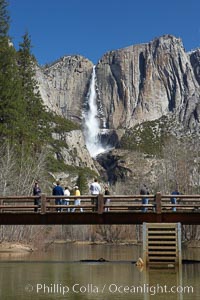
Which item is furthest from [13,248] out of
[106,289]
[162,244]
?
[106,289]

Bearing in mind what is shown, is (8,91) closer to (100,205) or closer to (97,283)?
(100,205)

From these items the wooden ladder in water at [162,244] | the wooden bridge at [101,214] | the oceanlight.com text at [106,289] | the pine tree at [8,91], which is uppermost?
the pine tree at [8,91]

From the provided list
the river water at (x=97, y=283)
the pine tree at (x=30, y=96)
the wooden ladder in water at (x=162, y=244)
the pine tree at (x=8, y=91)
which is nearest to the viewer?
the river water at (x=97, y=283)

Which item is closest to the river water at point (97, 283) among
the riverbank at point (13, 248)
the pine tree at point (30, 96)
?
the riverbank at point (13, 248)

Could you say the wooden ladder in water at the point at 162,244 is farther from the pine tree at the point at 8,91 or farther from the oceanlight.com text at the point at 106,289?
the pine tree at the point at 8,91

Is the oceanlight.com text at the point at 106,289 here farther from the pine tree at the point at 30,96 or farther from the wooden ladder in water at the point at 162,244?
the pine tree at the point at 30,96

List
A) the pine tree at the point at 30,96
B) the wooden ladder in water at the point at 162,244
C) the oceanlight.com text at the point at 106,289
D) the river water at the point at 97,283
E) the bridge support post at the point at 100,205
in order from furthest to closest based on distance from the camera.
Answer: the pine tree at the point at 30,96 < the wooden ladder in water at the point at 162,244 < the bridge support post at the point at 100,205 < the oceanlight.com text at the point at 106,289 < the river water at the point at 97,283

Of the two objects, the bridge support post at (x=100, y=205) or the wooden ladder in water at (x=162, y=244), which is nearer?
the bridge support post at (x=100, y=205)

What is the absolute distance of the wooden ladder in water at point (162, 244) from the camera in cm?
2578

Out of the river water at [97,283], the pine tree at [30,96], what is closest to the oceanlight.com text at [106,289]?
the river water at [97,283]

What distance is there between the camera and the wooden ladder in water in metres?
25.8

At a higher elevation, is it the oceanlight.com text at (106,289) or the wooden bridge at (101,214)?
the wooden bridge at (101,214)

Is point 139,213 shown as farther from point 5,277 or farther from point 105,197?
point 5,277

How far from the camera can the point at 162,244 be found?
25953 mm
